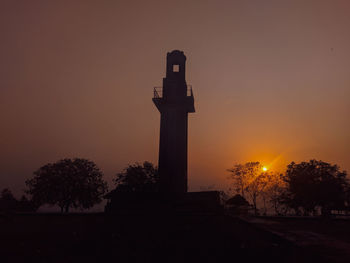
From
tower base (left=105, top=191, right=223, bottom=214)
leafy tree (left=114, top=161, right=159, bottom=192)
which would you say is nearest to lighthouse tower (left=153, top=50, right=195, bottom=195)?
tower base (left=105, top=191, right=223, bottom=214)

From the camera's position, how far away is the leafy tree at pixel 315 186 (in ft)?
134

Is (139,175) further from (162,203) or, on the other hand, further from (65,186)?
(162,203)

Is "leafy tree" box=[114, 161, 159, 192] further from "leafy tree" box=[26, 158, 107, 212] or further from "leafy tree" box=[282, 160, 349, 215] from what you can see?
"leafy tree" box=[282, 160, 349, 215]

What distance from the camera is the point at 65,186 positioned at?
152ft

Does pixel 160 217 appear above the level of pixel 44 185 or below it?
below

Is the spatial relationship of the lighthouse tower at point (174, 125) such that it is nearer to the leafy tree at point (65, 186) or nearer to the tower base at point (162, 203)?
the tower base at point (162, 203)

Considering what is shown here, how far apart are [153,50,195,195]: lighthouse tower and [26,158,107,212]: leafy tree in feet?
96.7

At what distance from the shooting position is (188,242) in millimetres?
10453

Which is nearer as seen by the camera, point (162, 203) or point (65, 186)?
point (162, 203)

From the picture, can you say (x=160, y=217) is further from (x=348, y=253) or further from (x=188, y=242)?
(x=348, y=253)

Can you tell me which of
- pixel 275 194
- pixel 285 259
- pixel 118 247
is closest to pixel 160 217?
pixel 118 247

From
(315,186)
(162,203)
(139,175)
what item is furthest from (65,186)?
(315,186)

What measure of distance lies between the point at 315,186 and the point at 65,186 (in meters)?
41.2

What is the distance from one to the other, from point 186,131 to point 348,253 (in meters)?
19.6
